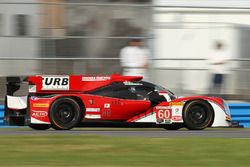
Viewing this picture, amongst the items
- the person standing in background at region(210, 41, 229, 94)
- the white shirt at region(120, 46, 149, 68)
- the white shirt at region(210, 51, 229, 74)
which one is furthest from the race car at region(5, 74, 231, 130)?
the white shirt at region(210, 51, 229, 74)

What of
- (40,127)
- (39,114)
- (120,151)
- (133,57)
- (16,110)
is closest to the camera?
(120,151)

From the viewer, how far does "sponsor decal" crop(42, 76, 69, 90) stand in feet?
40.5

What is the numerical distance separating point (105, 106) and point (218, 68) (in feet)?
10.2

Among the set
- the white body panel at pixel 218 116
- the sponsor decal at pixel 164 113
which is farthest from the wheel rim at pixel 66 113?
the white body panel at pixel 218 116

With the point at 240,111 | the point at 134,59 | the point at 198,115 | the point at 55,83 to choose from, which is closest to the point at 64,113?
the point at 55,83

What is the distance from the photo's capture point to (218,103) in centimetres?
1225

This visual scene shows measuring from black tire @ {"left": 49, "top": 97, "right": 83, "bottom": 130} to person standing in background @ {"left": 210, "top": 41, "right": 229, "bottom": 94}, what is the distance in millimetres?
3376

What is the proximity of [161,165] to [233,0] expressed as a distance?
7727mm

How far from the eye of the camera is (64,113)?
39.4 ft

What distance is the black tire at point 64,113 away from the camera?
12.0 metres

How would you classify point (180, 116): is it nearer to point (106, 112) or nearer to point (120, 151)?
point (106, 112)

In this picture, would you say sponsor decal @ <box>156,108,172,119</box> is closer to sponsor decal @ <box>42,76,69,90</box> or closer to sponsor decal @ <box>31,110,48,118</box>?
sponsor decal @ <box>42,76,69,90</box>

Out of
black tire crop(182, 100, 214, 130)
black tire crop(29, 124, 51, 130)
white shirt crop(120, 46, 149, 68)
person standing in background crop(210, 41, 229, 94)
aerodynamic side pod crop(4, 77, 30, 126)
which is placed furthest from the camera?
person standing in background crop(210, 41, 229, 94)

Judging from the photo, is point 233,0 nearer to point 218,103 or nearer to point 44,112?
point 218,103
